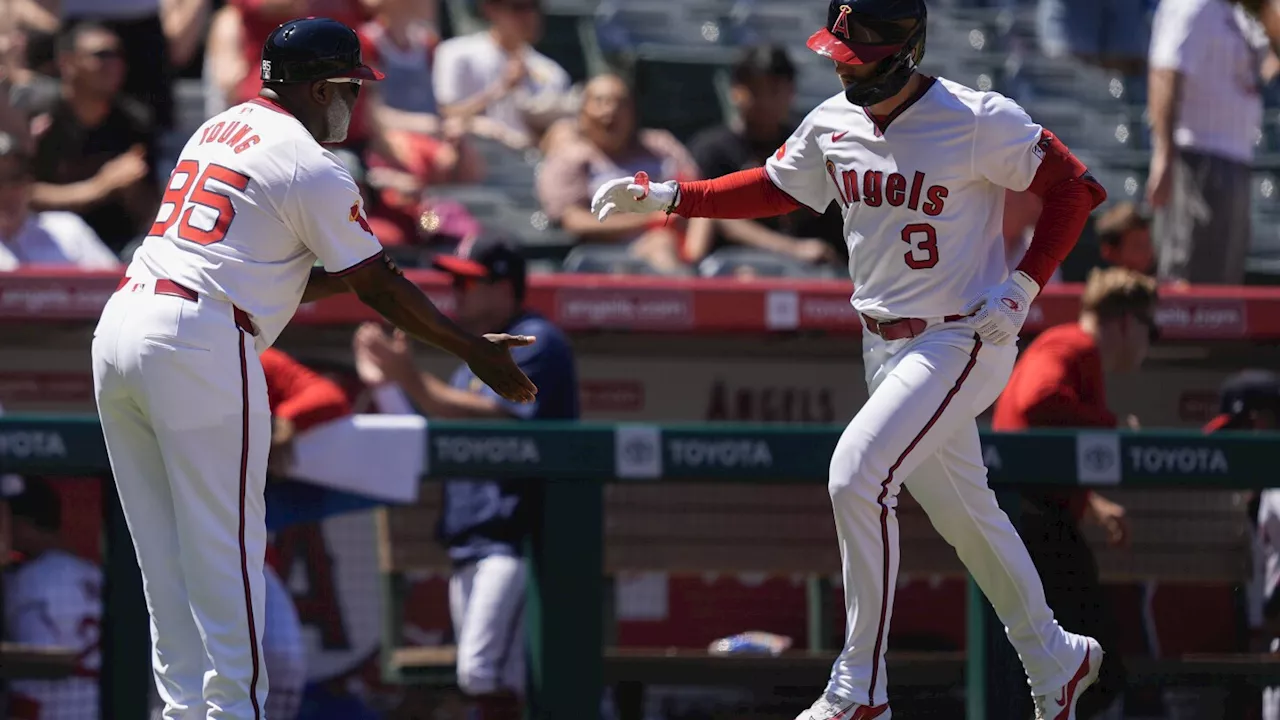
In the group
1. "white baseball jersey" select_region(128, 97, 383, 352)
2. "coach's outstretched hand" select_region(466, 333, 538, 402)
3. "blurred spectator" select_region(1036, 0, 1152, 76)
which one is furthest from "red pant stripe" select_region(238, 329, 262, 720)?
"blurred spectator" select_region(1036, 0, 1152, 76)

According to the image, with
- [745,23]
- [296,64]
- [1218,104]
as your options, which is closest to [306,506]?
[296,64]

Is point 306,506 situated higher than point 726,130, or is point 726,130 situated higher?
point 726,130

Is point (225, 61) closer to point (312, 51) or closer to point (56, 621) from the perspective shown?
point (56, 621)

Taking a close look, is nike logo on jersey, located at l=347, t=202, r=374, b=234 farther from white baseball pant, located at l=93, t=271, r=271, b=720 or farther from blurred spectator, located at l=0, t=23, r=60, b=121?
blurred spectator, located at l=0, t=23, r=60, b=121

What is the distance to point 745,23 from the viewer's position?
30.0 feet

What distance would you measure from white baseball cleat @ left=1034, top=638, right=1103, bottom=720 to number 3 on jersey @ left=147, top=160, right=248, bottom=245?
2.16 m

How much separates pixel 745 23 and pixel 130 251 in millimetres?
3574

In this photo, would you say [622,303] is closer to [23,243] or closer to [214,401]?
[23,243]

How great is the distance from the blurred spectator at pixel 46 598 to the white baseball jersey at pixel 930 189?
2.29 metres

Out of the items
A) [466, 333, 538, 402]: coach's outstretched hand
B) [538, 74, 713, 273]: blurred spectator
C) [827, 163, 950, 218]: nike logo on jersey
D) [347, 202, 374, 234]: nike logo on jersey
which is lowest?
[466, 333, 538, 402]: coach's outstretched hand

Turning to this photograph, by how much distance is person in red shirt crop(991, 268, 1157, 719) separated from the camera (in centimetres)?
476

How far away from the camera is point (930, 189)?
13.3 ft

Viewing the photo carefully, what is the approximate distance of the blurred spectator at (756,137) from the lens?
730 cm

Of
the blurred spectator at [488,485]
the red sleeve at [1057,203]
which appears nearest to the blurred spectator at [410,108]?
the blurred spectator at [488,485]
